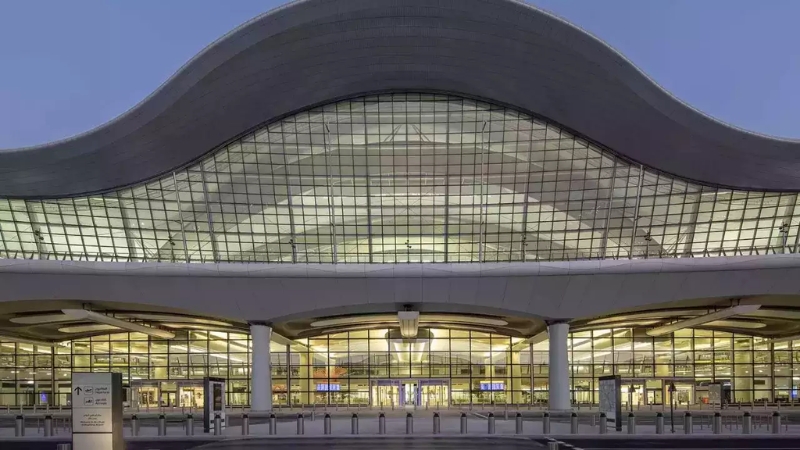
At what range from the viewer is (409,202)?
43.0 m

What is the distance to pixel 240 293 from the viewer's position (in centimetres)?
4047

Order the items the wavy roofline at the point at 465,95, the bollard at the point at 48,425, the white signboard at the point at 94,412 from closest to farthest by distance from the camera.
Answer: the white signboard at the point at 94,412, the bollard at the point at 48,425, the wavy roofline at the point at 465,95

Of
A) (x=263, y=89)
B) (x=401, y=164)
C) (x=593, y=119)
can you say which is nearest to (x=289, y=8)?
(x=263, y=89)

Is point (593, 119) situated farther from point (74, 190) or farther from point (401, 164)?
point (74, 190)

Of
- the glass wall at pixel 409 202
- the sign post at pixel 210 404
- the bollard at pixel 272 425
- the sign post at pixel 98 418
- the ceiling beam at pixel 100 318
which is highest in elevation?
the glass wall at pixel 409 202

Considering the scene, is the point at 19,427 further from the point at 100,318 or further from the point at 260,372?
the point at 100,318

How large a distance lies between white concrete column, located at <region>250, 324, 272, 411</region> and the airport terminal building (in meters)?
0.12

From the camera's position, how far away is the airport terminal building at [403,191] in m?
37.9

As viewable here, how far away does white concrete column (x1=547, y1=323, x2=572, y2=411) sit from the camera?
41.2 metres

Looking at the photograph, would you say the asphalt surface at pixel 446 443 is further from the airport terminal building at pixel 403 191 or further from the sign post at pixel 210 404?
the airport terminal building at pixel 403 191

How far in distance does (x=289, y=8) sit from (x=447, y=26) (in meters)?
7.63

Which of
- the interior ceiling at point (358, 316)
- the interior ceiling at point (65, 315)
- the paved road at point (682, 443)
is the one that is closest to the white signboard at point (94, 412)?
the paved road at point (682, 443)

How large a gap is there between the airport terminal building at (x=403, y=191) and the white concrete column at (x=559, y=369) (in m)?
0.13

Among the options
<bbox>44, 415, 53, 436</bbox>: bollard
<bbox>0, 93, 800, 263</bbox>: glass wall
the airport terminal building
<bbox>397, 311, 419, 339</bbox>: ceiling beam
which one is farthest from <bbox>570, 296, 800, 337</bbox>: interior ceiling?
<bbox>44, 415, 53, 436</bbox>: bollard
